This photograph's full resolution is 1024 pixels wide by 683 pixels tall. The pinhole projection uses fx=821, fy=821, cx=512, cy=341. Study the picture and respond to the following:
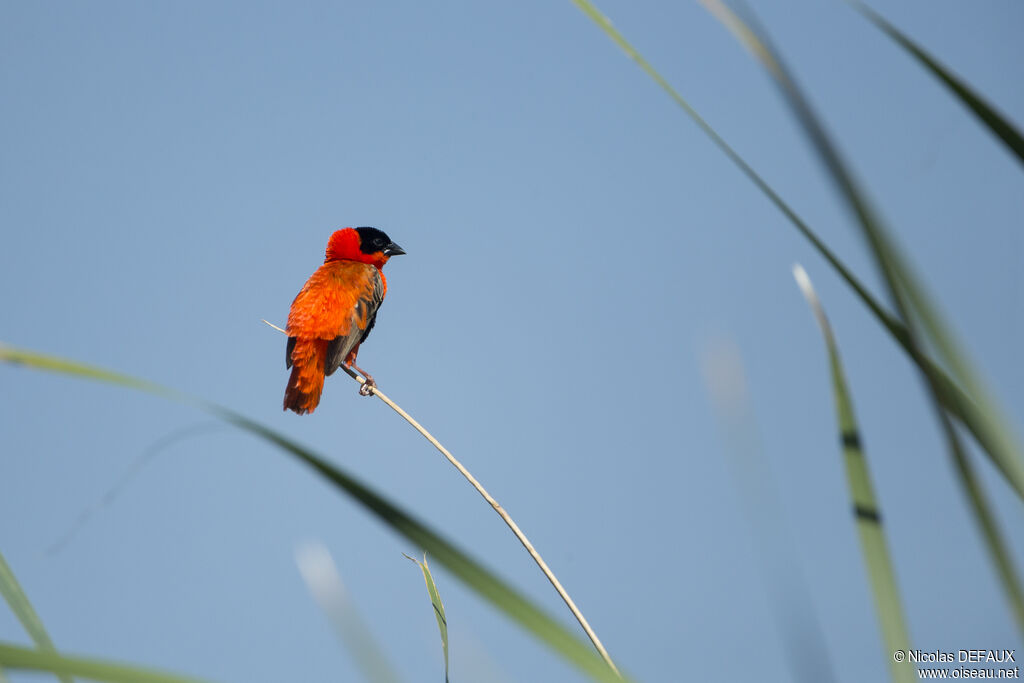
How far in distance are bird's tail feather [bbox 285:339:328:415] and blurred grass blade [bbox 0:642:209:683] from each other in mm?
3379

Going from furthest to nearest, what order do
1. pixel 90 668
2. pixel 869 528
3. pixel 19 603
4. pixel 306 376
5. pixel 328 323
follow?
1. pixel 328 323
2. pixel 306 376
3. pixel 19 603
4. pixel 869 528
5. pixel 90 668

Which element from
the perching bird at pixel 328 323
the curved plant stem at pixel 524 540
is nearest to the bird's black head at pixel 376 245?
the perching bird at pixel 328 323

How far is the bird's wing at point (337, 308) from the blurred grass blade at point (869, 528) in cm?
335

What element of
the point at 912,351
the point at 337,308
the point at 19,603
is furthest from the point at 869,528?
the point at 337,308

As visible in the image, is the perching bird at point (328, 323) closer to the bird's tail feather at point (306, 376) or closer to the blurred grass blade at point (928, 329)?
the bird's tail feather at point (306, 376)

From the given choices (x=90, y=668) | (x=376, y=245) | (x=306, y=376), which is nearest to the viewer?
(x=90, y=668)

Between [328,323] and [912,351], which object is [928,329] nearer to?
[912,351]

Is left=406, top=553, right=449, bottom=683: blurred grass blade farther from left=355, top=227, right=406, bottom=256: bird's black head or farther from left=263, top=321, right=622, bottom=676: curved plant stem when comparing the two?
left=355, top=227, right=406, bottom=256: bird's black head

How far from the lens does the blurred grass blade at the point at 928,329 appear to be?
47 centimetres

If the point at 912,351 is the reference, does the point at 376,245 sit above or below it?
above

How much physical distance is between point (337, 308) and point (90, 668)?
3.66 metres

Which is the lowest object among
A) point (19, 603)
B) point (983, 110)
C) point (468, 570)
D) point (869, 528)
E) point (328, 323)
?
point (19, 603)

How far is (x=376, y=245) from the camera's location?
5.11 m

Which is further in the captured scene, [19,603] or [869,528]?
[19,603]
